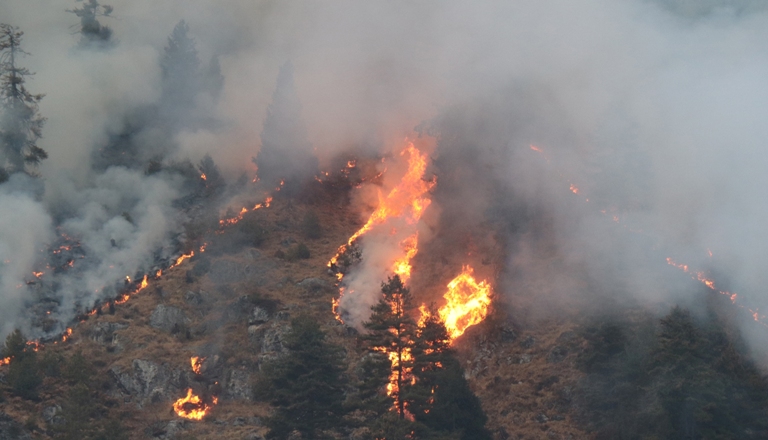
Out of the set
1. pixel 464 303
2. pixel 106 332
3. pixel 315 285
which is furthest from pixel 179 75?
pixel 464 303

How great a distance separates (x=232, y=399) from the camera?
206ft

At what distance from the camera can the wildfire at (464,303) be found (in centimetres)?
6594

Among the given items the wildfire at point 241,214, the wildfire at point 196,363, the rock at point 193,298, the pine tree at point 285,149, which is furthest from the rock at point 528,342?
the pine tree at point 285,149

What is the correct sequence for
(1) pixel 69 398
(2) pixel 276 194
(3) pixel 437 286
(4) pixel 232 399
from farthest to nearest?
(2) pixel 276 194, (3) pixel 437 286, (4) pixel 232 399, (1) pixel 69 398

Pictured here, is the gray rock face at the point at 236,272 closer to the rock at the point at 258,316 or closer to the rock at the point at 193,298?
the rock at the point at 193,298

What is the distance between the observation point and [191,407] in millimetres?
61844

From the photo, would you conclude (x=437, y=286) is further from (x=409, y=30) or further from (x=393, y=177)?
(x=409, y=30)

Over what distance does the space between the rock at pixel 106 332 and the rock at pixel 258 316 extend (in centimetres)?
983

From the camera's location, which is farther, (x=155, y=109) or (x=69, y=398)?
(x=155, y=109)

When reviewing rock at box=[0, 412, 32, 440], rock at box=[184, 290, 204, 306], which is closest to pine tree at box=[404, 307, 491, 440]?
rock at box=[184, 290, 204, 306]

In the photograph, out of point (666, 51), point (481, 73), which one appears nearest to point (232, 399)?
point (481, 73)

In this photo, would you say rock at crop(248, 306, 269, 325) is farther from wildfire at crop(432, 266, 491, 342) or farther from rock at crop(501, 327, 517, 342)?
rock at crop(501, 327, 517, 342)

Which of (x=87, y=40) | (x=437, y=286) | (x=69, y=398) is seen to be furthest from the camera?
(x=87, y=40)

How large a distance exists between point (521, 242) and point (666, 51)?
2866 centimetres
